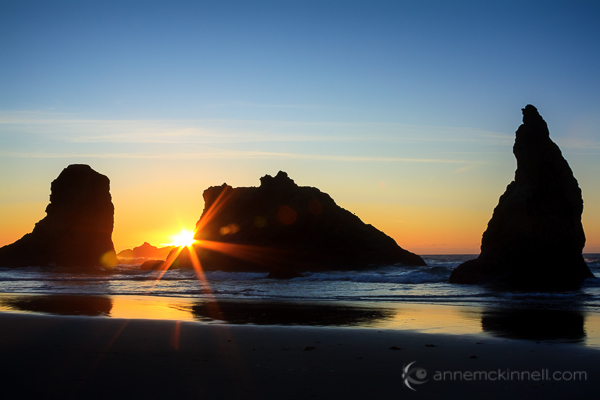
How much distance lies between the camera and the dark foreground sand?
5887mm

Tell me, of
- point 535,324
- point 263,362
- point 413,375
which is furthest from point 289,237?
point 413,375

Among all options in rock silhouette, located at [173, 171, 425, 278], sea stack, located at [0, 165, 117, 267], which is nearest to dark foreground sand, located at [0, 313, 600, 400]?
rock silhouette, located at [173, 171, 425, 278]

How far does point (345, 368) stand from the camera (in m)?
7.10

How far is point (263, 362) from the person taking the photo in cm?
748

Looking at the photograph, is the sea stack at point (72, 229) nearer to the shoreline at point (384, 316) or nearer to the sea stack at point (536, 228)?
the shoreline at point (384, 316)

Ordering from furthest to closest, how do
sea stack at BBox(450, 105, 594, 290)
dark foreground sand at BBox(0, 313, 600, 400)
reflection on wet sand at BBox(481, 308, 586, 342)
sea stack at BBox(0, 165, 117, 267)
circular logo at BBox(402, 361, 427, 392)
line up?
sea stack at BBox(0, 165, 117, 267), sea stack at BBox(450, 105, 594, 290), reflection on wet sand at BBox(481, 308, 586, 342), circular logo at BBox(402, 361, 427, 392), dark foreground sand at BBox(0, 313, 600, 400)

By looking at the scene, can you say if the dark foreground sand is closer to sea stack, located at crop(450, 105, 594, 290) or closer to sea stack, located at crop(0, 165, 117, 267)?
sea stack, located at crop(450, 105, 594, 290)

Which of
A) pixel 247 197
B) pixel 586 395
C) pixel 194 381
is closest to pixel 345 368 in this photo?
pixel 194 381

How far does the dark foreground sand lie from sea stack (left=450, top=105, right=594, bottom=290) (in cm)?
1957

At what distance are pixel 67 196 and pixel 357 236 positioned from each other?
54.7 meters

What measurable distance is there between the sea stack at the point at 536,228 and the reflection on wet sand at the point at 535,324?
451 inches

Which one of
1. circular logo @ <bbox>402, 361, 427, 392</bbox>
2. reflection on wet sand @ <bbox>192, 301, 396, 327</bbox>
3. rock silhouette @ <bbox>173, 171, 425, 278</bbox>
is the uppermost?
rock silhouette @ <bbox>173, 171, 425, 278</bbox>

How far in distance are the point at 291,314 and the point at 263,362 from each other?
7.79 meters

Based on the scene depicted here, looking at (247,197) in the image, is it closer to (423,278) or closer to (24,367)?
(423,278)
